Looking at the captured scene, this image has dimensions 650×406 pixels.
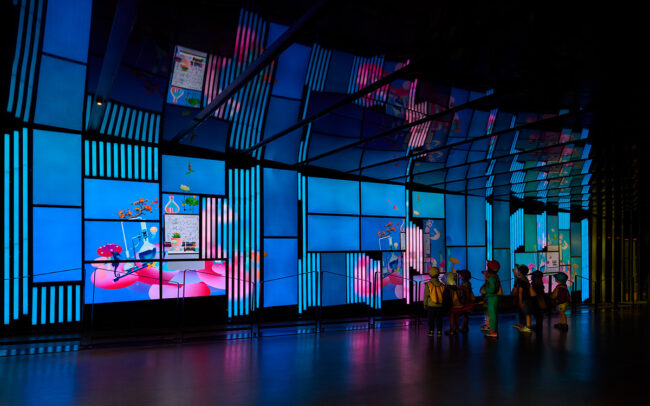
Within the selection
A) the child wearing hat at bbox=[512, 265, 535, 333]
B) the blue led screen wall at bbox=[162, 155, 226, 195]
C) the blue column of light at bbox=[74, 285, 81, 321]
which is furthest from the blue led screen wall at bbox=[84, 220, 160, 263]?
the child wearing hat at bbox=[512, 265, 535, 333]

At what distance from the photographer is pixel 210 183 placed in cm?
1050

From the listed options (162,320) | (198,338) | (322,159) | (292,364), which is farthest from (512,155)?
(162,320)

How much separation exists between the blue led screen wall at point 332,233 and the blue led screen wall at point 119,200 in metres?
4.03

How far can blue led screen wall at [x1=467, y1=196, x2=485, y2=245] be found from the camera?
15.7 m

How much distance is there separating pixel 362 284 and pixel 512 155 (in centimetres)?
530

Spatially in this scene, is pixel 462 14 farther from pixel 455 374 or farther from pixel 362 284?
pixel 362 284

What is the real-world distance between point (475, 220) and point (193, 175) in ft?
33.1

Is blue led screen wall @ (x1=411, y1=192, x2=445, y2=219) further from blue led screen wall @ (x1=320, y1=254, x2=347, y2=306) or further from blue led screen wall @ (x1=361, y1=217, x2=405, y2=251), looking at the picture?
blue led screen wall @ (x1=320, y1=254, x2=347, y2=306)

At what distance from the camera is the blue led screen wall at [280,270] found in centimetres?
1109

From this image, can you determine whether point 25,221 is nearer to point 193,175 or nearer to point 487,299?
point 193,175

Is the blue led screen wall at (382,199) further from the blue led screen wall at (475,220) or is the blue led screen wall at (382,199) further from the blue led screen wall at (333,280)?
the blue led screen wall at (475,220)

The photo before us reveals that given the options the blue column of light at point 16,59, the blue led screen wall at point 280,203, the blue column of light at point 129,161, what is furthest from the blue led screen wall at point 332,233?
the blue column of light at point 16,59

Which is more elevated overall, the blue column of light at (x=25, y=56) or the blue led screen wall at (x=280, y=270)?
the blue column of light at (x=25, y=56)

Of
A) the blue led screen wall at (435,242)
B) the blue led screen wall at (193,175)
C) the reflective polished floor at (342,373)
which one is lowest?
the reflective polished floor at (342,373)
